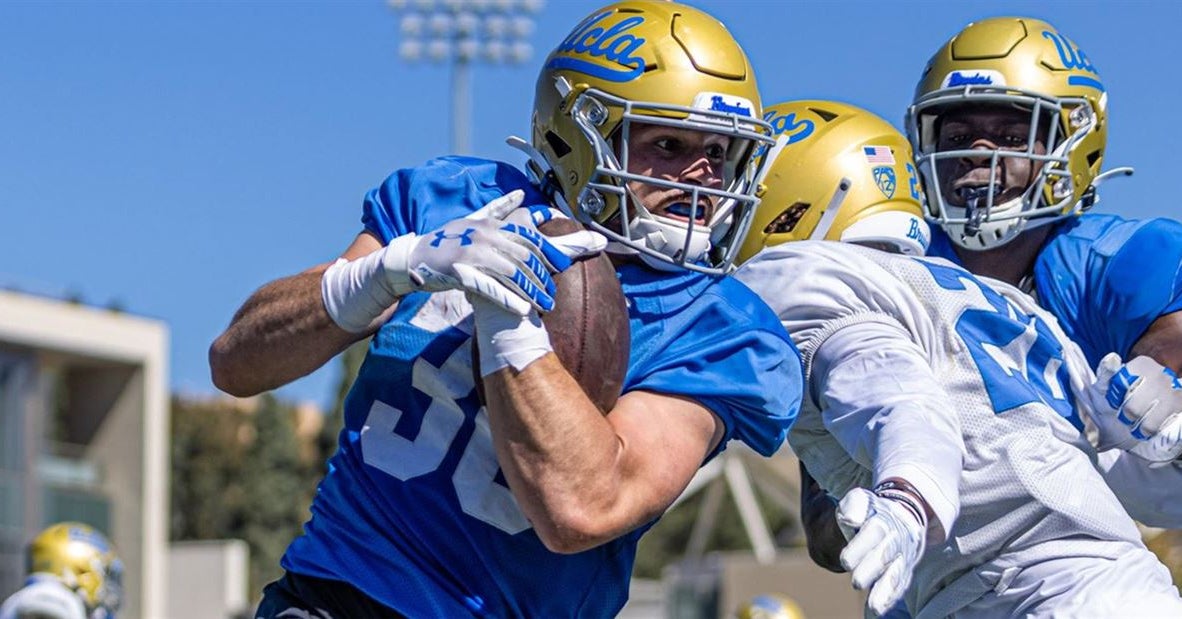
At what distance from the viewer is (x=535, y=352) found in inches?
124

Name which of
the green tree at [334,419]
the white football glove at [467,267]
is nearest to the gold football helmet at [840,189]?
the white football glove at [467,267]

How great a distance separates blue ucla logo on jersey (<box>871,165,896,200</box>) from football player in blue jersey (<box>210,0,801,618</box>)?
2.33ft

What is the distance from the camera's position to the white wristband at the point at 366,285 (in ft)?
10.5

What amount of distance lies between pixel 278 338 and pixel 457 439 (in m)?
0.36

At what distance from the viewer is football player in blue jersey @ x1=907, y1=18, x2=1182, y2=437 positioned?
14.4ft

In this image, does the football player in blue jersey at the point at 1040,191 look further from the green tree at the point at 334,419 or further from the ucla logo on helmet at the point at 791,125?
the green tree at the point at 334,419

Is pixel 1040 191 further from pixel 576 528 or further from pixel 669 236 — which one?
pixel 576 528

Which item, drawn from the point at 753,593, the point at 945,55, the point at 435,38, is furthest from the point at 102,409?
the point at 945,55

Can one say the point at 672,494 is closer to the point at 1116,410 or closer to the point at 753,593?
the point at 1116,410

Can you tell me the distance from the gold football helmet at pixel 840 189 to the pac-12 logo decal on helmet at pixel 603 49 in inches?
28.2

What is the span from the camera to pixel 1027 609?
12.3 feet

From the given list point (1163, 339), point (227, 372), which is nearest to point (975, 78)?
point (1163, 339)

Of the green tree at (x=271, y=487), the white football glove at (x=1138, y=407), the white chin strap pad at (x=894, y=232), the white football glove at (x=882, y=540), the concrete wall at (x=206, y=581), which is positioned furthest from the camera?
the green tree at (x=271, y=487)

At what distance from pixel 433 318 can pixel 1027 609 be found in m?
1.28
